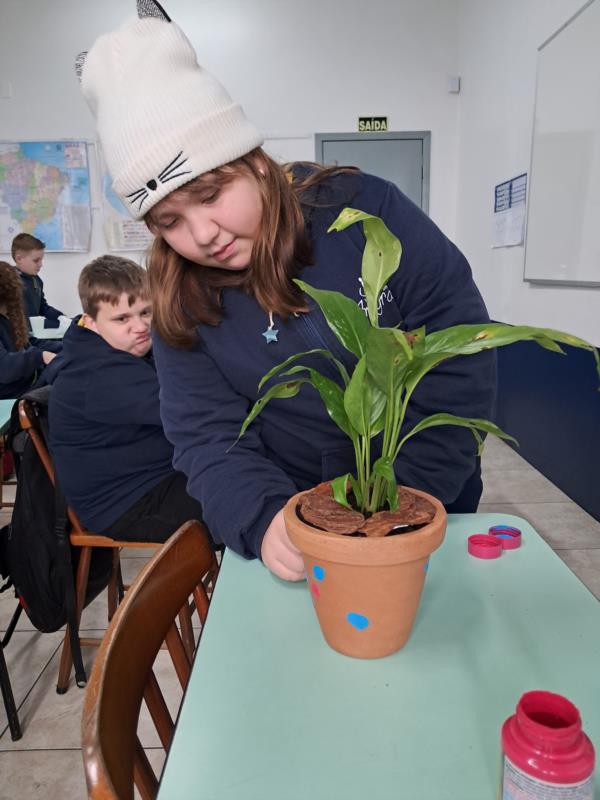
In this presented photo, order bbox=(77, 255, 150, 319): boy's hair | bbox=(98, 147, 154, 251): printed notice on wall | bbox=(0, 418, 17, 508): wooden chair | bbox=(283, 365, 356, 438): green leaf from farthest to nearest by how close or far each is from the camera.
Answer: bbox=(98, 147, 154, 251): printed notice on wall
bbox=(0, 418, 17, 508): wooden chair
bbox=(77, 255, 150, 319): boy's hair
bbox=(283, 365, 356, 438): green leaf

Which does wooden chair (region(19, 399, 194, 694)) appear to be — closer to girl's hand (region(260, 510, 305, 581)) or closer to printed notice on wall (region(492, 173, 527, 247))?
girl's hand (region(260, 510, 305, 581))

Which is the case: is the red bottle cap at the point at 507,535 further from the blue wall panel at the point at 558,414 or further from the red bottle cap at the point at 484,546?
the blue wall panel at the point at 558,414

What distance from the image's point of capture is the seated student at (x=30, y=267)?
13.8ft

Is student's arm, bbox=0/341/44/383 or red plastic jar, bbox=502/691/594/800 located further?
student's arm, bbox=0/341/44/383

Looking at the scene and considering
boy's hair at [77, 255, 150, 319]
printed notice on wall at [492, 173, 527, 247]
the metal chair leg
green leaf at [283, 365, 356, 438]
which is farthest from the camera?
printed notice on wall at [492, 173, 527, 247]

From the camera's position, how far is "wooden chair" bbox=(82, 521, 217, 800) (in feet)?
1.47

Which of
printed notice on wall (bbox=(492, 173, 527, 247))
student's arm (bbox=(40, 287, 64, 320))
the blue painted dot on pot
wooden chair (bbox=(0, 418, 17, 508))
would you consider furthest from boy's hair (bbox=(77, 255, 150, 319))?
student's arm (bbox=(40, 287, 64, 320))

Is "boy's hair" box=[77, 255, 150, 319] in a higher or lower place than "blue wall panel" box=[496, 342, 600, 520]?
higher

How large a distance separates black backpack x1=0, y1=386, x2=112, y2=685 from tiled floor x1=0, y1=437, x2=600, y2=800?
0.70 feet

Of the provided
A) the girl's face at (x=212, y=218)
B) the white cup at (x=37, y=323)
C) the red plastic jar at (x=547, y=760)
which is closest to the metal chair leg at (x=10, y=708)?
the girl's face at (x=212, y=218)

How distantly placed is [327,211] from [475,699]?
673 mm

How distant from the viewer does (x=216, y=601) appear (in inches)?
28.5

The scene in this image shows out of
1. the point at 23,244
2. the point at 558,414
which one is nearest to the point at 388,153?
the point at 558,414

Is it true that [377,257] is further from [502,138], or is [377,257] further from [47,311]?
[47,311]
